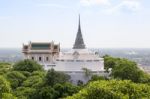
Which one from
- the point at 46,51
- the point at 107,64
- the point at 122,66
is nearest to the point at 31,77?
the point at 122,66

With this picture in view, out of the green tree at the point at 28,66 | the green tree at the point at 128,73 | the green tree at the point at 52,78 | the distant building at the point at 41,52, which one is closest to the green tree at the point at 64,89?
the green tree at the point at 52,78

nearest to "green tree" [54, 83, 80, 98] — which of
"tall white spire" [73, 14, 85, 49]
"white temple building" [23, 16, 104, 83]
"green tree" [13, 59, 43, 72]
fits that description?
"white temple building" [23, 16, 104, 83]

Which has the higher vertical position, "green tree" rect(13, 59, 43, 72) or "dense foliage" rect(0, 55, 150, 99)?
"green tree" rect(13, 59, 43, 72)

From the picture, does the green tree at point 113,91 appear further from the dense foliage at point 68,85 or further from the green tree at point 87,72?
the green tree at point 87,72

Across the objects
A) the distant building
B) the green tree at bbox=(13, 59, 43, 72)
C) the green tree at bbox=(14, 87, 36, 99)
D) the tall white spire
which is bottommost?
the green tree at bbox=(14, 87, 36, 99)

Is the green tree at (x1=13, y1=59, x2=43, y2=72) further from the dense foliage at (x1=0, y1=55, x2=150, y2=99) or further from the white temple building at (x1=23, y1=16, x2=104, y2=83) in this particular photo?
the white temple building at (x1=23, y1=16, x2=104, y2=83)

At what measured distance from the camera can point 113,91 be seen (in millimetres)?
49844

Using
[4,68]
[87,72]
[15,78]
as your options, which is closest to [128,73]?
[87,72]

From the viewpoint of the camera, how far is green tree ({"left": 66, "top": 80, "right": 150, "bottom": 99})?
4884 centimetres

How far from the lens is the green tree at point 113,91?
48.8 meters

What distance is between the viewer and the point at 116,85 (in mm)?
52875

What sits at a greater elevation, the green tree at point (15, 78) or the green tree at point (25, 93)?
the green tree at point (15, 78)

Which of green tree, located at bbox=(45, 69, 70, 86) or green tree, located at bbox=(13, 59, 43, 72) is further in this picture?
green tree, located at bbox=(13, 59, 43, 72)

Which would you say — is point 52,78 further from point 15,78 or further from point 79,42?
point 79,42
